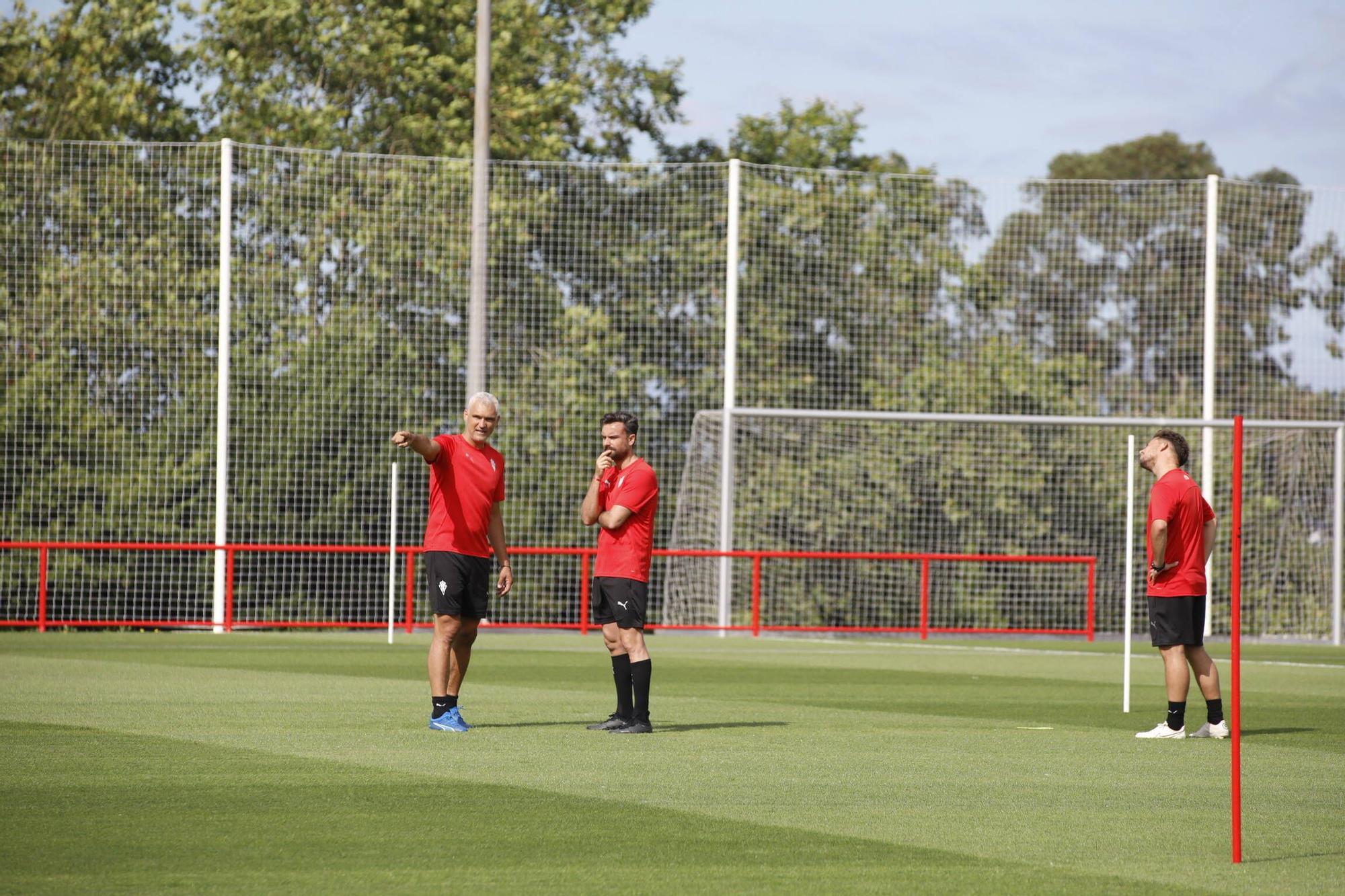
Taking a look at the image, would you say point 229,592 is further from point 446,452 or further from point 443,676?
point 443,676

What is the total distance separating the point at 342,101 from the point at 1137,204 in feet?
47.6

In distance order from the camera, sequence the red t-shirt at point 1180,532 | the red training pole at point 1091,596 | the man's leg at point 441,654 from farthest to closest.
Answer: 1. the red training pole at point 1091,596
2. the red t-shirt at point 1180,532
3. the man's leg at point 441,654

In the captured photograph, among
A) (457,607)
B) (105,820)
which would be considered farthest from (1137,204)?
(105,820)

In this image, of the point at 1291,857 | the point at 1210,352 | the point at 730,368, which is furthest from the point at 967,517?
the point at 1291,857

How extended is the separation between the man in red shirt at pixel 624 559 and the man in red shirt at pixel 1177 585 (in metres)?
2.97

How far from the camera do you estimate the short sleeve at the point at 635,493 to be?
10906 millimetres

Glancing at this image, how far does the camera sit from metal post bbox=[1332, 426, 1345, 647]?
25.7m

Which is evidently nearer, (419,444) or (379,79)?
(419,444)

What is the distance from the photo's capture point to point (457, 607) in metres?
10.7

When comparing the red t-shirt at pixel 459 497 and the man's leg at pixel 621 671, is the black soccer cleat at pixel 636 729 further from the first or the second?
the red t-shirt at pixel 459 497

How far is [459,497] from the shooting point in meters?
10.9

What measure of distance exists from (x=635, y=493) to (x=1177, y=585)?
10.7 feet

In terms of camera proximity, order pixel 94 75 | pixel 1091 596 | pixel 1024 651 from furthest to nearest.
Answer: pixel 94 75 → pixel 1091 596 → pixel 1024 651

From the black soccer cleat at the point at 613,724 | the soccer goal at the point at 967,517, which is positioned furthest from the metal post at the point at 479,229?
the black soccer cleat at the point at 613,724
